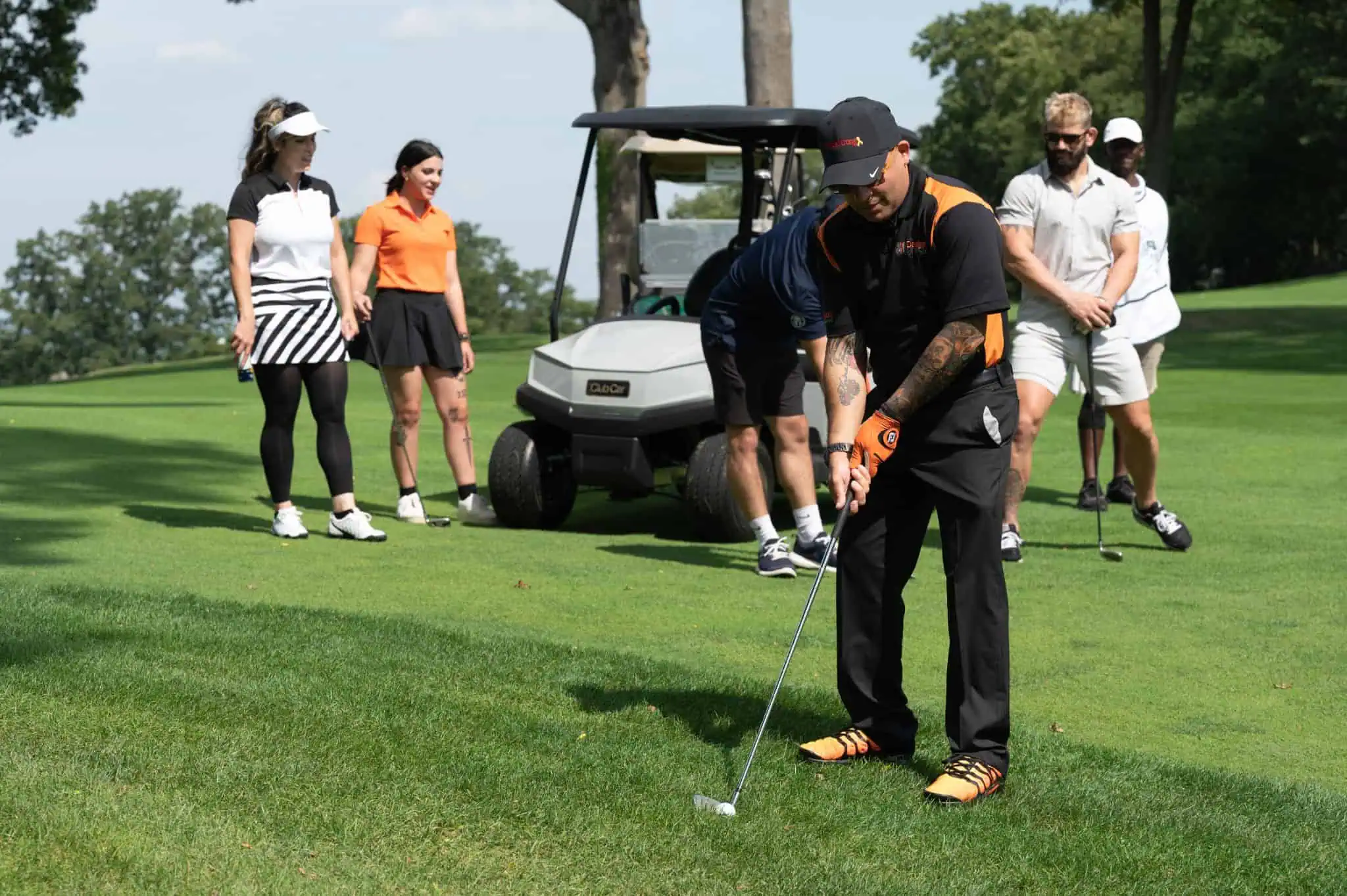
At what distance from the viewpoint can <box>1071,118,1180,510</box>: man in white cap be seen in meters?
9.53

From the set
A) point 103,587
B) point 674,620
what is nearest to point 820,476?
point 674,620

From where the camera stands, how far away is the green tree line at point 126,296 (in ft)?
310

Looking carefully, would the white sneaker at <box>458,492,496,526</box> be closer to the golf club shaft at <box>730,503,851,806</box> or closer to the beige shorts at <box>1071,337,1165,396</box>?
the beige shorts at <box>1071,337,1165,396</box>

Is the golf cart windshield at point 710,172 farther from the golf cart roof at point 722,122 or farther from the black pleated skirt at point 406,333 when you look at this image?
the black pleated skirt at point 406,333

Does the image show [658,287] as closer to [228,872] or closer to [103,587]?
[103,587]

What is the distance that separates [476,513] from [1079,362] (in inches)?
128

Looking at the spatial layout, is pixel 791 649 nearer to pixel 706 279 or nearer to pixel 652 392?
pixel 652 392

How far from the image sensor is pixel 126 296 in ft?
321

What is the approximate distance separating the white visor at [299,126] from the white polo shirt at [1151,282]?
4305 mm

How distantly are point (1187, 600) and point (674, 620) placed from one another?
2119 millimetres

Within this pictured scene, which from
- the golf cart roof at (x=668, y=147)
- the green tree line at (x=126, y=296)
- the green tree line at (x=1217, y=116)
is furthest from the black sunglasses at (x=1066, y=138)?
the green tree line at (x=126, y=296)

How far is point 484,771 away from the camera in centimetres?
430

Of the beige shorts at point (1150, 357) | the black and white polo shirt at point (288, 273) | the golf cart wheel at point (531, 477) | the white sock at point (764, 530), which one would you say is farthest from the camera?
the beige shorts at point (1150, 357)

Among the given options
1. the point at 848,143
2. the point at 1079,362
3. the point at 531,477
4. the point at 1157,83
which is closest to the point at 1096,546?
the point at 1079,362
